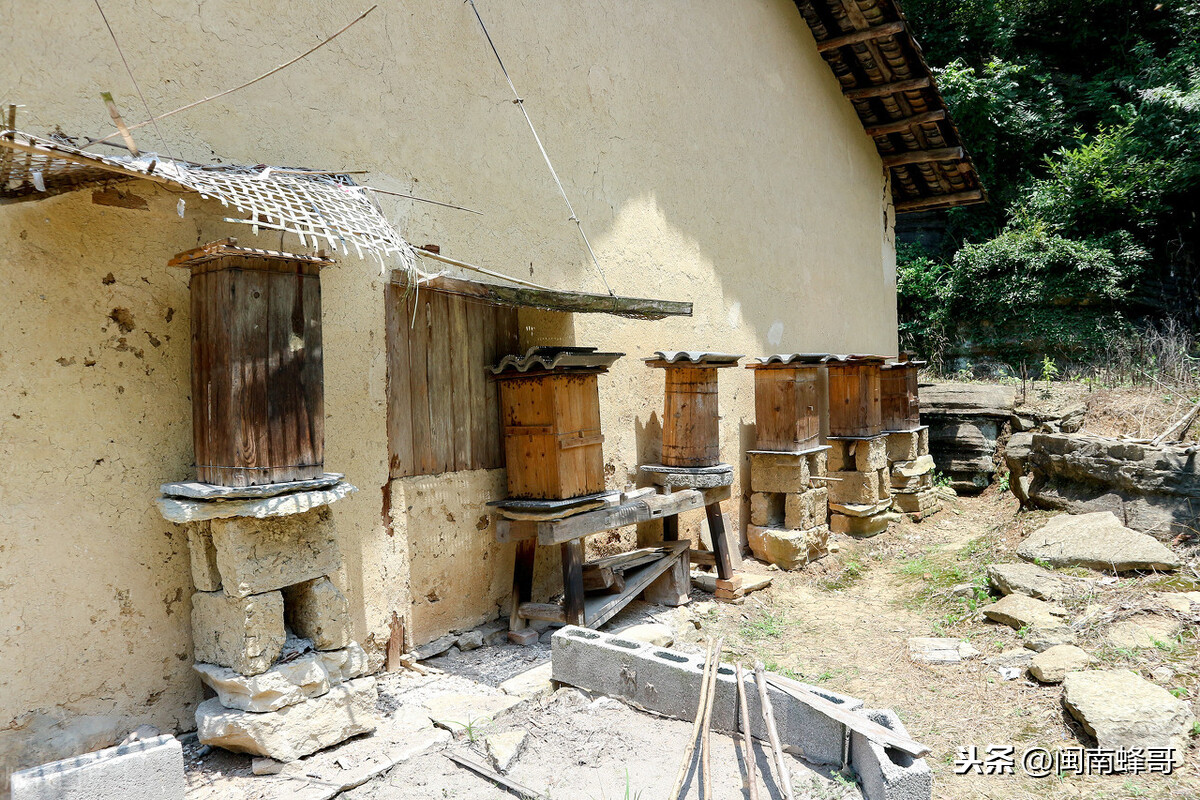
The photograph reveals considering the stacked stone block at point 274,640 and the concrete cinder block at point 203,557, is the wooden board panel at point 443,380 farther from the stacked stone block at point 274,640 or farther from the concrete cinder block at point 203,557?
the concrete cinder block at point 203,557

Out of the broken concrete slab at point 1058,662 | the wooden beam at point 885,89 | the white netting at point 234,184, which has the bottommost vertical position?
the broken concrete slab at point 1058,662

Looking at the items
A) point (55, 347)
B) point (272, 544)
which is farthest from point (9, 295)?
point (272, 544)

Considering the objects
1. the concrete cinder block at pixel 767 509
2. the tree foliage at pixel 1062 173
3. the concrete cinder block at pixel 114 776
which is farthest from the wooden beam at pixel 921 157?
the concrete cinder block at pixel 114 776

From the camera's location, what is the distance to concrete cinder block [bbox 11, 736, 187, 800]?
2.66 meters

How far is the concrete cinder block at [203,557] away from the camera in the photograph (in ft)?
11.2

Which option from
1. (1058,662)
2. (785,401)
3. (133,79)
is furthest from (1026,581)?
(133,79)

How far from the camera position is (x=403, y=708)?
402 centimetres

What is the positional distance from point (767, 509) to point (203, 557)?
5620 millimetres

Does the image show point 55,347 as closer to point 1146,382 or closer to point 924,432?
point 924,432

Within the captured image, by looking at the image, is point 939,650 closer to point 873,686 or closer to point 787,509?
point 873,686

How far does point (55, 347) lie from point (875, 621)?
19.6 feet

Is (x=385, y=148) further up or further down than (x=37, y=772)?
further up

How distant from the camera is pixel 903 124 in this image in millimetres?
10594

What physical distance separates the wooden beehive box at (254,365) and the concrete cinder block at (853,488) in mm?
6755
